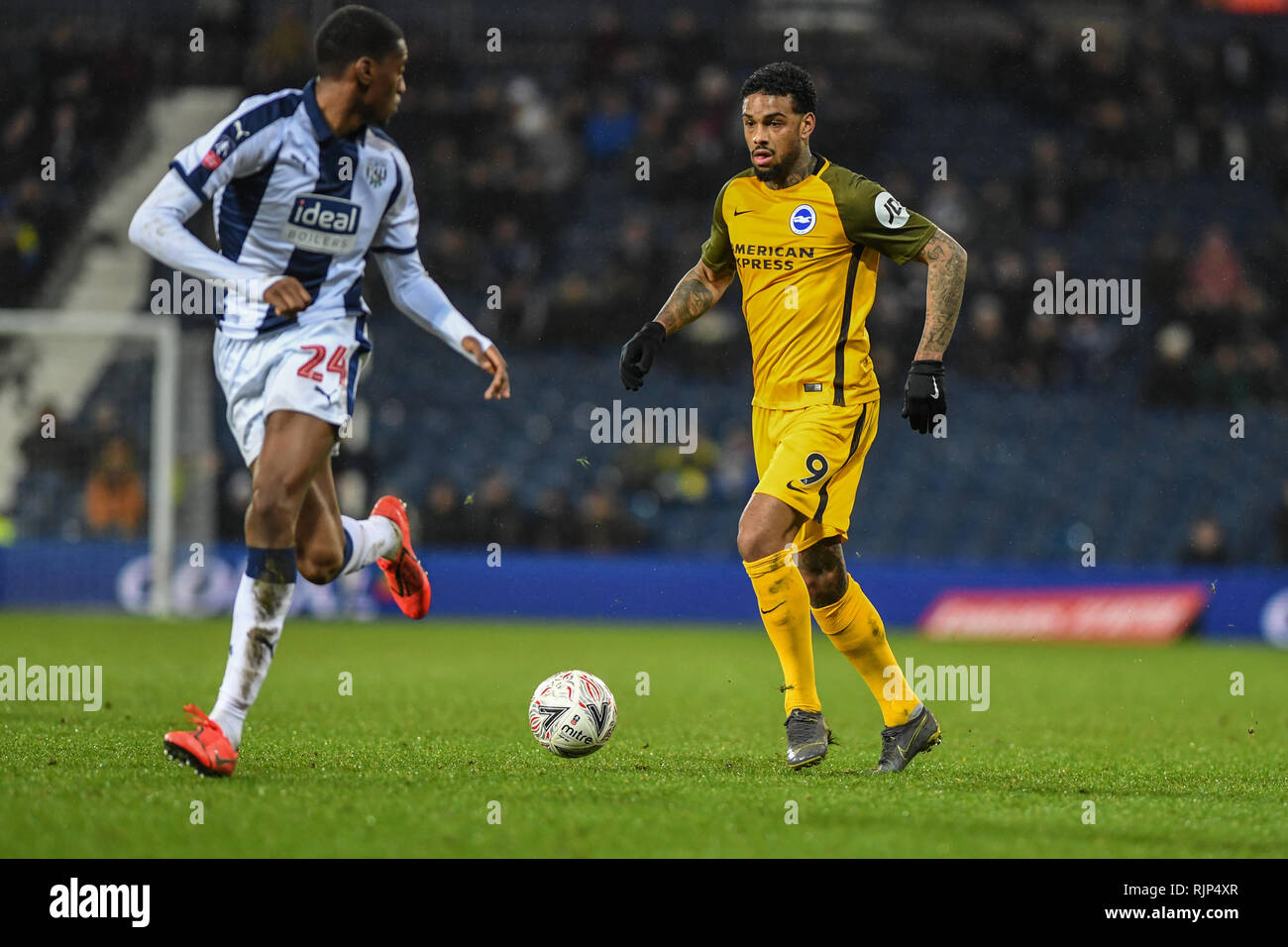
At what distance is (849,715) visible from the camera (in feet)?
28.2

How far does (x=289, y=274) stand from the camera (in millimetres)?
5574

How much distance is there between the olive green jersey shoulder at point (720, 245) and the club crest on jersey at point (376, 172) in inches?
56.5

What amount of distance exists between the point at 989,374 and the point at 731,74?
612cm

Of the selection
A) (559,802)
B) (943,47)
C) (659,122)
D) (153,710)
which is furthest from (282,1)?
(559,802)

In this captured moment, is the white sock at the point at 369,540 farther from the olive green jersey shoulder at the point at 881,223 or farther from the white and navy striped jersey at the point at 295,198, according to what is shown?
the olive green jersey shoulder at the point at 881,223

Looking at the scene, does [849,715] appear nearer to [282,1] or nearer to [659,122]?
[659,122]

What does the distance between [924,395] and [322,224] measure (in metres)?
2.30

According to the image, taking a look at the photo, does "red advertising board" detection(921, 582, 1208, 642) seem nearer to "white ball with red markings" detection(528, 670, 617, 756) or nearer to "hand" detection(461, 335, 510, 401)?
"white ball with red markings" detection(528, 670, 617, 756)

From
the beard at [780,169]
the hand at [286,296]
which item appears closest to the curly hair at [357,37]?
the hand at [286,296]

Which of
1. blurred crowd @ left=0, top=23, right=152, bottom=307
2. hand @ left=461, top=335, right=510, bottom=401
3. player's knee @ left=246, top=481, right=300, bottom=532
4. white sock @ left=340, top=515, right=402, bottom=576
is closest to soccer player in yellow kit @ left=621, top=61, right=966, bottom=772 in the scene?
hand @ left=461, top=335, right=510, bottom=401

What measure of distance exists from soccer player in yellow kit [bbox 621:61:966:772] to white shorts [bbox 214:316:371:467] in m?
1.28

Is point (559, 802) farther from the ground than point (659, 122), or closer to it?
closer to it

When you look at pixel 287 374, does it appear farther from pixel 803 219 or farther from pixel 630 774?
pixel 803 219

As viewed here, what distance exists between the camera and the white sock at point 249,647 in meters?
5.23
